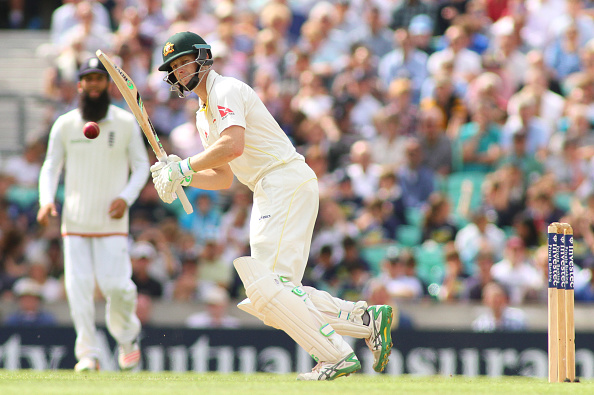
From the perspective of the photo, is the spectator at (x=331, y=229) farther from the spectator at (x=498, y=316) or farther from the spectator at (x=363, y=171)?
the spectator at (x=498, y=316)

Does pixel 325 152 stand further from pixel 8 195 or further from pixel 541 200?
pixel 8 195

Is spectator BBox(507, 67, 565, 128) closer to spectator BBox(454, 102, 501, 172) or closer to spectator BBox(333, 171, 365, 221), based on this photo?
spectator BBox(454, 102, 501, 172)

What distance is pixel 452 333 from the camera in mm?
9656

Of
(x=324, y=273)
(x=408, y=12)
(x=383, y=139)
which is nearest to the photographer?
(x=324, y=273)

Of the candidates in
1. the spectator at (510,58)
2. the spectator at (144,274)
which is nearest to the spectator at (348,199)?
the spectator at (144,274)

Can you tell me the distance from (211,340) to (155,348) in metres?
0.58

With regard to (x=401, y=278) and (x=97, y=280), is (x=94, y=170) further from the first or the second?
(x=401, y=278)

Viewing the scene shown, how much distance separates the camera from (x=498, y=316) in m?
10.3

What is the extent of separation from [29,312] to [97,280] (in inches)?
93.0

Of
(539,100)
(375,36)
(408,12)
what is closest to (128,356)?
(539,100)

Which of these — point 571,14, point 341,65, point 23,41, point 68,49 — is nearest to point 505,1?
point 571,14

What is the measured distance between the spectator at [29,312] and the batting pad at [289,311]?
4848 mm

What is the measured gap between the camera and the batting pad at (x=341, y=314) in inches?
254

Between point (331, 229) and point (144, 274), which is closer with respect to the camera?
point (144, 274)
